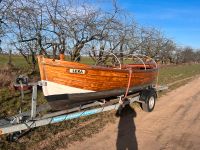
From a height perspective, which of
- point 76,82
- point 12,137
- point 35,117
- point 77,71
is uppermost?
point 77,71

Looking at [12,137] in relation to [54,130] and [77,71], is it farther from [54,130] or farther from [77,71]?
[77,71]

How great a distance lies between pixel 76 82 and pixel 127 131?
176cm

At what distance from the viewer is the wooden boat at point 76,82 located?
7.03 meters

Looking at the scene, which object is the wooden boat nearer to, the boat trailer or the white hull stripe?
the white hull stripe

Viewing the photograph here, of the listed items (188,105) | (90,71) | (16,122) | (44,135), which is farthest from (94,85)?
(188,105)

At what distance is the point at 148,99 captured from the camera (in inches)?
391

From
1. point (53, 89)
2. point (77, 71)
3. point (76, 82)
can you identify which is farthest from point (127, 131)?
point (53, 89)

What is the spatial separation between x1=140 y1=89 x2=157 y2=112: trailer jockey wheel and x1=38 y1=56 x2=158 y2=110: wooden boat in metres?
1.37

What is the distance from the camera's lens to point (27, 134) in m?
6.93

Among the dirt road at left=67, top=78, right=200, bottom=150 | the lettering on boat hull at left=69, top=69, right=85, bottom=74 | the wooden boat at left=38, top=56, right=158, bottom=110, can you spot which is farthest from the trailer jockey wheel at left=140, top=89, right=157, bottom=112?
the lettering on boat hull at left=69, top=69, right=85, bottom=74

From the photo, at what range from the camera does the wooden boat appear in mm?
7027

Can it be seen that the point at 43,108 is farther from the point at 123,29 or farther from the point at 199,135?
the point at 123,29

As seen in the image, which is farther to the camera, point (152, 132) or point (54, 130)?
point (152, 132)

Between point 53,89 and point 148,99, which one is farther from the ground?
point 53,89
